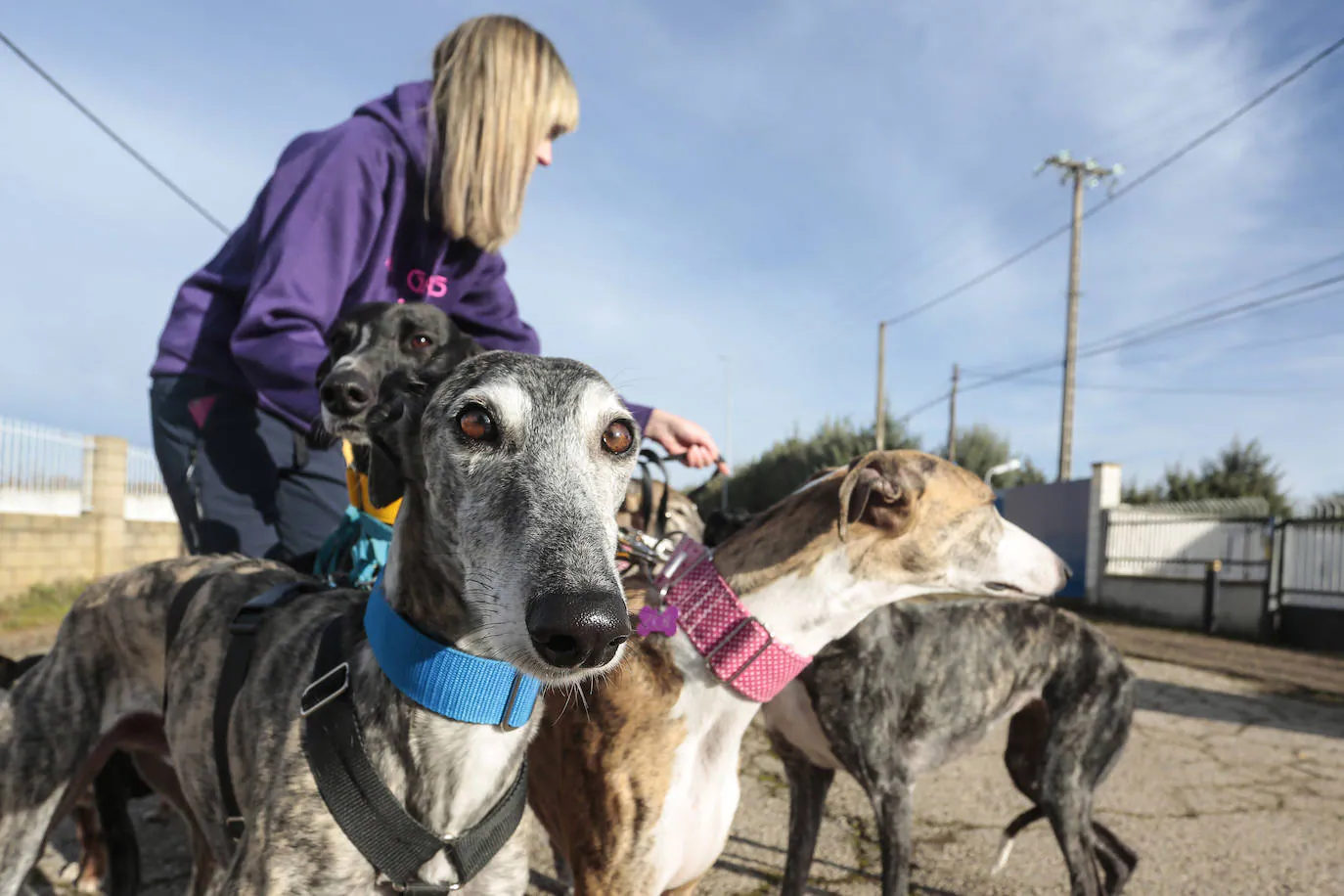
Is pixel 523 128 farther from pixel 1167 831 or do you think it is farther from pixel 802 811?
pixel 1167 831

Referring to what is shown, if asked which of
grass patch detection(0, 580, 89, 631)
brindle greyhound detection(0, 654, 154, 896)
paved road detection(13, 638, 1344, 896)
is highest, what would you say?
brindle greyhound detection(0, 654, 154, 896)

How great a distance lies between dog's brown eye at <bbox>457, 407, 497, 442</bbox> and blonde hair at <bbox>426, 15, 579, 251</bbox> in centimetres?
111

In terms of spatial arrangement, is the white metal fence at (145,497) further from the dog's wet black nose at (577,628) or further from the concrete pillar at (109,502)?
the dog's wet black nose at (577,628)

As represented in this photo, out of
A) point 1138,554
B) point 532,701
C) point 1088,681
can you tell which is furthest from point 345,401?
point 1138,554

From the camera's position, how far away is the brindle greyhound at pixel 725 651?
186cm

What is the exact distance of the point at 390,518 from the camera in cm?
205

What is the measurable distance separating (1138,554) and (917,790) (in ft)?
41.6

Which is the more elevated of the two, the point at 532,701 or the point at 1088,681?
the point at 532,701

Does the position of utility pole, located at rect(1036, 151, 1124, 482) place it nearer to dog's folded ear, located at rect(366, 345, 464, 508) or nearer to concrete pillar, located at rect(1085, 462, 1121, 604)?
concrete pillar, located at rect(1085, 462, 1121, 604)

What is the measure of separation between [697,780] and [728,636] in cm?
33

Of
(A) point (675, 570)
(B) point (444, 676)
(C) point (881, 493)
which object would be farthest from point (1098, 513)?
(B) point (444, 676)

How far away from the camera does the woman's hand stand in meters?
2.37

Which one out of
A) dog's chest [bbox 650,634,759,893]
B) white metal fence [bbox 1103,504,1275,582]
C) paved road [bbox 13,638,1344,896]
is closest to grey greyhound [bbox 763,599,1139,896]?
paved road [bbox 13,638,1344,896]

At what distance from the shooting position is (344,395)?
188 centimetres
